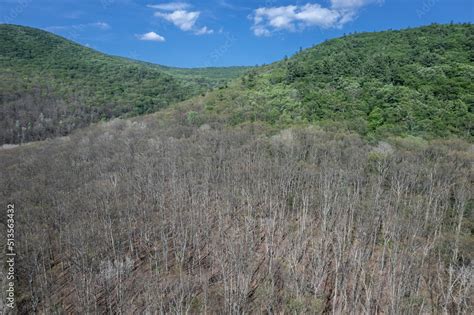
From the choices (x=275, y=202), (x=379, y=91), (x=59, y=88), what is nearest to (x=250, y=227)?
(x=275, y=202)

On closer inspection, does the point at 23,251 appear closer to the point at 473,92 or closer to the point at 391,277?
the point at 391,277

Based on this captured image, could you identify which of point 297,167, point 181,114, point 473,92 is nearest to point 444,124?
point 473,92

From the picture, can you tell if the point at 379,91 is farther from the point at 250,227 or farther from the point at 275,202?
the point at 250,227

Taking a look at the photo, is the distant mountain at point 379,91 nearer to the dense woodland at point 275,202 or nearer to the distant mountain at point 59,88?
the dense woodland at point 275,202

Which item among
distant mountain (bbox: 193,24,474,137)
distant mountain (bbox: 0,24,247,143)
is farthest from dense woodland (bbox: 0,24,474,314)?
distant mountain (bbox: 0,24,247,143)

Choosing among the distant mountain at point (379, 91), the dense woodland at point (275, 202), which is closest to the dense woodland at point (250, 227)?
the dense woodland at point (275, 202)

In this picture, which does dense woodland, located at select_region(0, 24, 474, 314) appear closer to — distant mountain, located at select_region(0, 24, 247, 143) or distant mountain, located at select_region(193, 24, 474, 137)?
distant mountain, located at select_region(193, 24, 474, 137)
